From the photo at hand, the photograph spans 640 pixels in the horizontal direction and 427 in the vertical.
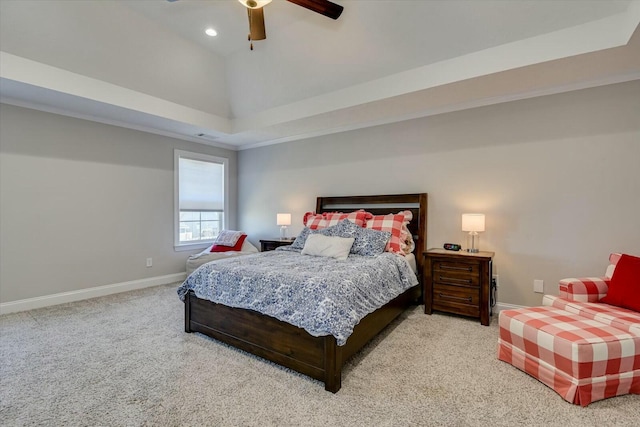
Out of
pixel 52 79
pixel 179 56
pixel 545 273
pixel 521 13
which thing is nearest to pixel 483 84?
pixel 521 13

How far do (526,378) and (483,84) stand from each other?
2.67m

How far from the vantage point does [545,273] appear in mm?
3219

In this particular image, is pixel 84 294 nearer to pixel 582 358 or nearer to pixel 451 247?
pixel 451 247

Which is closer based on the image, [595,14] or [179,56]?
[595,14]

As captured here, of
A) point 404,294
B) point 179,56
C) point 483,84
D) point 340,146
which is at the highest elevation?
point 179,56

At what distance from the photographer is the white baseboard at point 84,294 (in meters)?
3.47

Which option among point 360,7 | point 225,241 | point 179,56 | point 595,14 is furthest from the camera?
point 225,241

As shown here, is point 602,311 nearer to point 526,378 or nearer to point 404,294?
point 526,378

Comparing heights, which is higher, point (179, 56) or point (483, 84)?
point (179, 56)

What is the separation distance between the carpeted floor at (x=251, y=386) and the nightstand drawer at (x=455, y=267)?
591 millimetres

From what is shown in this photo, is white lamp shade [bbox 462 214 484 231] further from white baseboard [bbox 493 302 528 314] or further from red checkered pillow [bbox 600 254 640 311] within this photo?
red checkered pillow [bbox 600 254 640 311]

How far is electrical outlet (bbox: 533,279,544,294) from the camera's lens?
10.6 feet

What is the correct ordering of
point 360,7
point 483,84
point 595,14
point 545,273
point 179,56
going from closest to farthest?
point 595,14 < point 360,7 < point 483,84 < point 545,273 < point 179,56

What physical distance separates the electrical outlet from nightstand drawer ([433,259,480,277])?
754 mm
